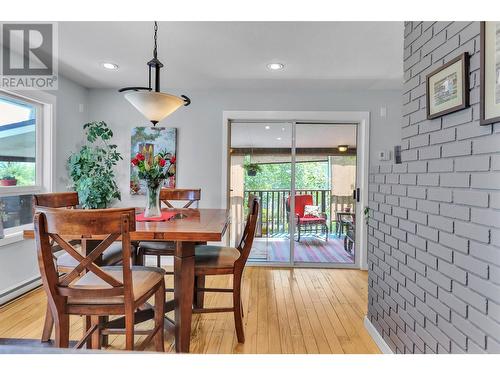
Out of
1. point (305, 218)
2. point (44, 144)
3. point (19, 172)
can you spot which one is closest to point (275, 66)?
point (305, 218)

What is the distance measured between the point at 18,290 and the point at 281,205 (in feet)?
9.90

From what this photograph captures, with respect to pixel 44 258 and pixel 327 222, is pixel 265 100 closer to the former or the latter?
pixel 327 222

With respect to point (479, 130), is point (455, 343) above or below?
below

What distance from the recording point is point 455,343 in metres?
1.29

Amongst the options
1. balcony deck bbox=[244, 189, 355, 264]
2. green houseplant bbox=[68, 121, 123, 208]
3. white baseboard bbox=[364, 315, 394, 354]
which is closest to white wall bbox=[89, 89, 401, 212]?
green houseplant bbox=[68, 121, 123, 208]

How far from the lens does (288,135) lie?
4031 millimetres

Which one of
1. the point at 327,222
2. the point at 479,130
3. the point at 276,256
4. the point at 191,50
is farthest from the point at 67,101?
the point at 479,130

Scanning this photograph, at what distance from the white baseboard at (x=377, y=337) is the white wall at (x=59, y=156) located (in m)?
3.17

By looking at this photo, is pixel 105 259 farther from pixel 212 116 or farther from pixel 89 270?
pixel 212 116

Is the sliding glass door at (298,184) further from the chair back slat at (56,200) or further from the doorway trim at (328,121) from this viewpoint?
the chair back slat at (56,200)

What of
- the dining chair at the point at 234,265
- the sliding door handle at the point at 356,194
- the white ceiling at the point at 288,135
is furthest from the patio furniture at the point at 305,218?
the dining chair at the point at 234,265

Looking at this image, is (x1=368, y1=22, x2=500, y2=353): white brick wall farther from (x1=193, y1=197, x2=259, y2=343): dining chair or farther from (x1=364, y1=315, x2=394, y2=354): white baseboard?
(x1=193, y1=197, x2=259, y2=343): dining chair

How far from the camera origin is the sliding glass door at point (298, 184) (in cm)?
405
